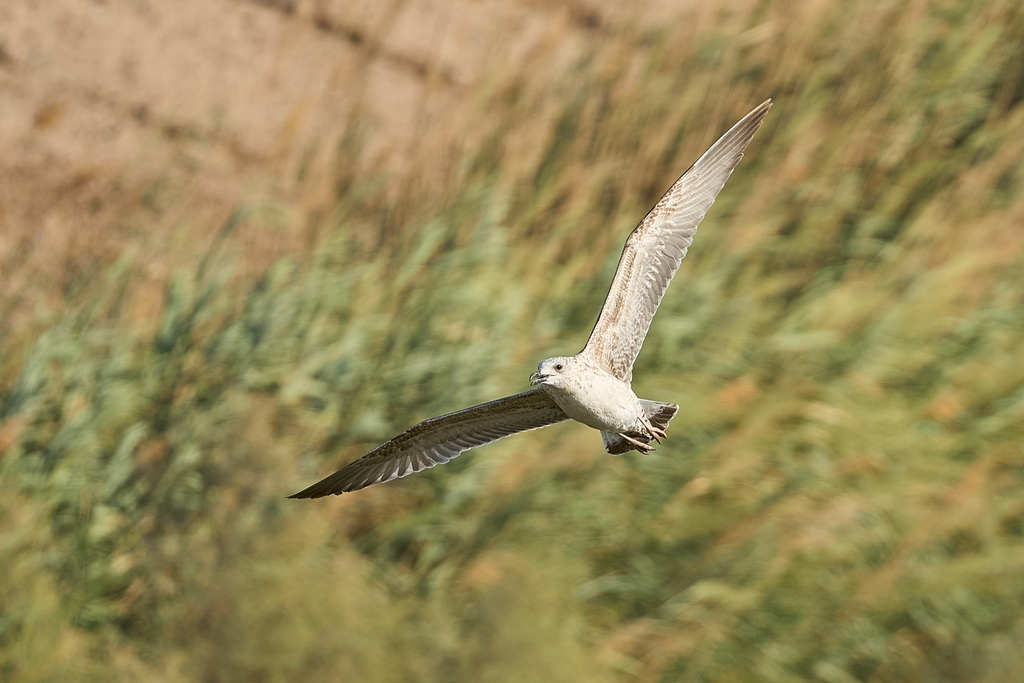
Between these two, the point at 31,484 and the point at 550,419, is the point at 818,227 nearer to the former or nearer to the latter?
the point at 550,419

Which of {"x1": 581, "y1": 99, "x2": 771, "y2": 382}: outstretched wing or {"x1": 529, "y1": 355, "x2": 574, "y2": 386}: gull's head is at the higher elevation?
{"x1": 581, "y1": 99, "x2": 771, "y2": 382}: outstretched wing

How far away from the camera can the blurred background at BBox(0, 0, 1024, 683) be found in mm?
6652

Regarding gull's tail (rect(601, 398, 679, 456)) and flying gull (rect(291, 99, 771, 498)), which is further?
gull's tail (rect(601, 398, 679, 456))

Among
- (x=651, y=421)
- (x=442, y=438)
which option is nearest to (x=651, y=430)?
(x=651, y=421)

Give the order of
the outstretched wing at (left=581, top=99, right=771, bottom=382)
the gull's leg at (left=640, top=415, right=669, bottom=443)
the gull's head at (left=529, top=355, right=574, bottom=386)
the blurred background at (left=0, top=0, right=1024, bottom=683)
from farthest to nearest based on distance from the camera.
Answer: the blurred background at (left=0, top=0, right=1024, bottom=683) → the outstretched wing at (left=581, top=99, right=771, bottom=382) → the gull's leg at (left=640, top=415, right=669, bottom=443) → the gull's head at (left=529, top=355, right=574, bottom=386)

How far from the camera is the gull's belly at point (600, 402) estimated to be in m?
4.38

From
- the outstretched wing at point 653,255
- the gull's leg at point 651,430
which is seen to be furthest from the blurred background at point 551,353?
the gull's leg at point 651,430

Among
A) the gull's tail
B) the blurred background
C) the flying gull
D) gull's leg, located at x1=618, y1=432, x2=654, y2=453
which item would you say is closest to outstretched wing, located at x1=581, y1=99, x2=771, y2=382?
the flying gull

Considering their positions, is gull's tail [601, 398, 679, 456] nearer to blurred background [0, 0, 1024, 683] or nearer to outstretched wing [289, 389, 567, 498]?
outstretched wing [289, 389, 567, 498]

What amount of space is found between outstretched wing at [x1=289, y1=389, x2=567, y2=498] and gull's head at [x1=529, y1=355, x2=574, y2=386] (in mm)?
138

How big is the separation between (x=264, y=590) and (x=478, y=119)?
2.87 m

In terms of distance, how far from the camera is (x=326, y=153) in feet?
26.8

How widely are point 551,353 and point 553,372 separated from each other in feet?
8.77

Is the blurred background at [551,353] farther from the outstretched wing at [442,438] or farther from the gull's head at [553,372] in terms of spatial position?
the gull's head at [553,372]
